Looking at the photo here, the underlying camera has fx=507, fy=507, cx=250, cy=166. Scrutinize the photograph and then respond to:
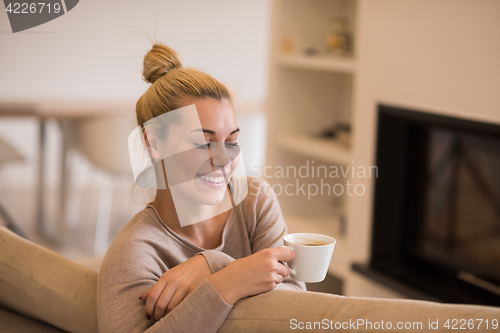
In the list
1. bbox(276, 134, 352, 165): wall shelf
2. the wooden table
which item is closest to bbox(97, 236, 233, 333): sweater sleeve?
bbox(276, 134, 352, 165): wall shelf

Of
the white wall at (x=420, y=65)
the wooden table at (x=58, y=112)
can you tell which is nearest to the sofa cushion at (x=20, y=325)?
the white wall at (x=420, y=65)

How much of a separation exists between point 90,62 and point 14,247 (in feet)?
11.3

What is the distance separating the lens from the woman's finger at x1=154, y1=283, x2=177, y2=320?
2.37ft

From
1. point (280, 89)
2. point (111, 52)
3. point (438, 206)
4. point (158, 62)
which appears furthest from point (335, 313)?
point (111, 52)

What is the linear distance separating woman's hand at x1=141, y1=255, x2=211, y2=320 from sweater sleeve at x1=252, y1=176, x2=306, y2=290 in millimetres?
259

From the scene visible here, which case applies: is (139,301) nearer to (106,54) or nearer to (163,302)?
(163,302)

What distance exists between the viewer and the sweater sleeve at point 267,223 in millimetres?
1020

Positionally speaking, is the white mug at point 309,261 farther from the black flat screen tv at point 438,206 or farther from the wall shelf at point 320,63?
the wall shelf at point 320,63

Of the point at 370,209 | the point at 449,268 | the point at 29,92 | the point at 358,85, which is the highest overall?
the point at 358,85

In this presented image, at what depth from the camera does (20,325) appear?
2.78ft

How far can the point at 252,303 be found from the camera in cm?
68

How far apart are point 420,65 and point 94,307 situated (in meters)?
1.40

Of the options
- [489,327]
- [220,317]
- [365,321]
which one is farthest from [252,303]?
[489,327]

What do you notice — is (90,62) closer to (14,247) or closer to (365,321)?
(14,247)
